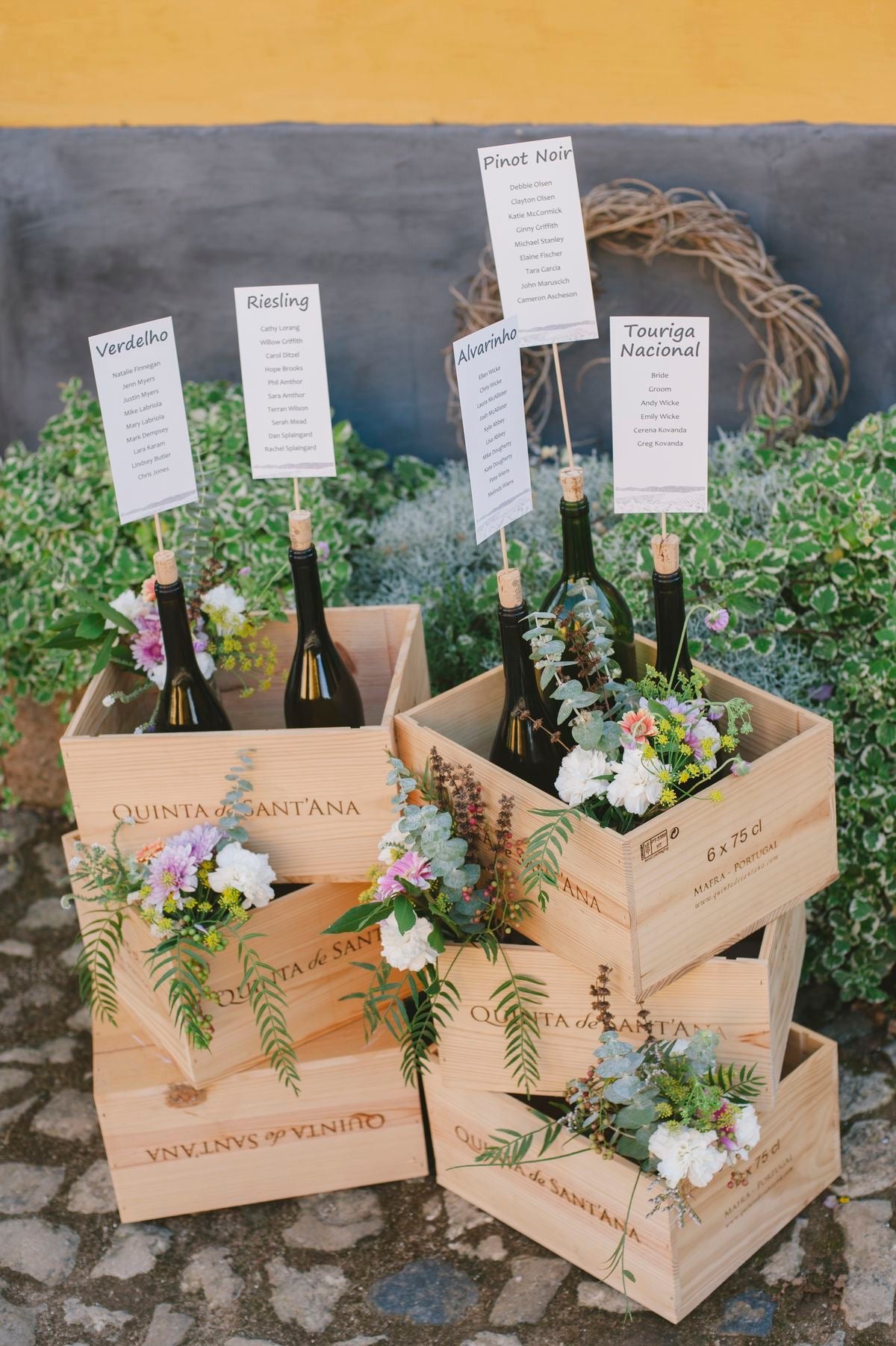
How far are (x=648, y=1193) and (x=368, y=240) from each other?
223 cm

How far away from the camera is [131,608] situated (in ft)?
6.90

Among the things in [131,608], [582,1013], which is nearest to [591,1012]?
[582,1013]

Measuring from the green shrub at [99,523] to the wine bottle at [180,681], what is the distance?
1.43 feet

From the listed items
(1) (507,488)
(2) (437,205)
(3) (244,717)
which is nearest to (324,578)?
(3) (244,717)

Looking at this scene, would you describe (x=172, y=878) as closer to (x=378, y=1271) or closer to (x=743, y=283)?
(x=378, y=1271)

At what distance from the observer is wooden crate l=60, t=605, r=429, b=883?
186cm

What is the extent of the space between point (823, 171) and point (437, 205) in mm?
871

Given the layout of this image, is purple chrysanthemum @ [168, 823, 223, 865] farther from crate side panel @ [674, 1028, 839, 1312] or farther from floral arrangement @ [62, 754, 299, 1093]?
crate side panel @ [674, 1028, 839, 1312]

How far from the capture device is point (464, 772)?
1790mm

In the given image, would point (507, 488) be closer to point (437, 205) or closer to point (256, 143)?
point (437, 205)

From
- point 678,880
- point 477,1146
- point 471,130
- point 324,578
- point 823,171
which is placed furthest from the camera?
point 471,130

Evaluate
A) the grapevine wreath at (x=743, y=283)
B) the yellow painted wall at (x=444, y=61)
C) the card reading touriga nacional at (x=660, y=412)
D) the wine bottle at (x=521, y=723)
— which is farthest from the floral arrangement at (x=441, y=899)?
the yellow painted wall at (x=444, y=61)

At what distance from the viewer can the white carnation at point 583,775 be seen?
1.61m

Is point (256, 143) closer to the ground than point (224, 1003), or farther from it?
farther from it
